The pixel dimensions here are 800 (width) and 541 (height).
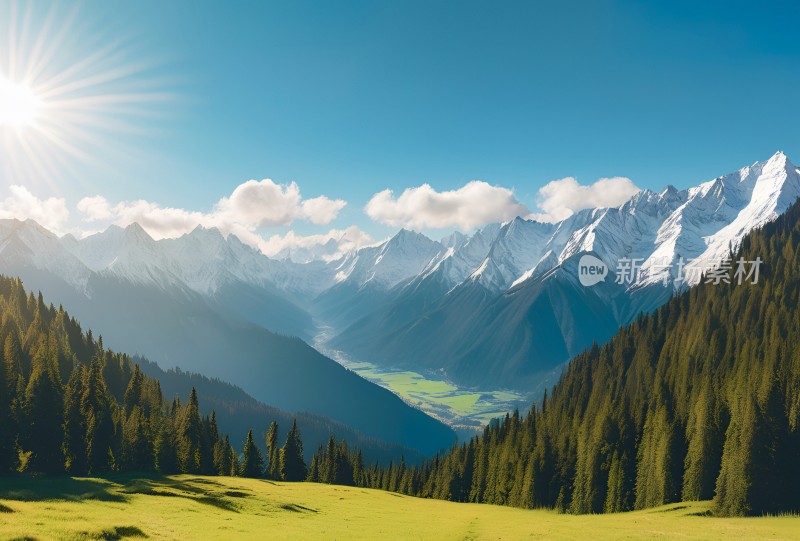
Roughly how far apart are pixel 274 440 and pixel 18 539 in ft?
360

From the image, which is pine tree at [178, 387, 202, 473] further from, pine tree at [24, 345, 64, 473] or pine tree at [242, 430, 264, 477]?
pine tree at [24, 345, 64, 473]

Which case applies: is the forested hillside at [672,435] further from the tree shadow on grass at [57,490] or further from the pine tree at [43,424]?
the tree shadow on grass at [57,490]

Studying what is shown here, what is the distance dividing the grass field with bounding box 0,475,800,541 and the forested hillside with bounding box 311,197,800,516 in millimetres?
19692

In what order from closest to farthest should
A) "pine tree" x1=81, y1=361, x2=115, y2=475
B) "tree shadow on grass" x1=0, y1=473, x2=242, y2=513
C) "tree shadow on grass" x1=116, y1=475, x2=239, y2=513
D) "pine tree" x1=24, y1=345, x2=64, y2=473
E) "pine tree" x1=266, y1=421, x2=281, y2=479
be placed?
"tree shadow on grass" x1=0, y1=473, x2=242, y2=513 → "tree shadow on grass" x1=116, y1=475, x2=239, y2=513 → "pine tree" x1=24, y1=345, x2=64, y2=473 → "pine tree" x1=81, y1=361, x2=115, y2=475 → "pine tree" x1=266, y1=421, x2=281, y2=479

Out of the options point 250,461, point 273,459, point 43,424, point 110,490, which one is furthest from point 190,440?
point 110,490

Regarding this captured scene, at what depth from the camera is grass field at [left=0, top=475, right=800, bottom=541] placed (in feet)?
136

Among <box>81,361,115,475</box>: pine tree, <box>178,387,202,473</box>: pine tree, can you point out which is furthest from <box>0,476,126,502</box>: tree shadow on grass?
<box>178,387,202,473</box>: pine tree

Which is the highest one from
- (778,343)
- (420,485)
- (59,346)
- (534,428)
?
(778,343)

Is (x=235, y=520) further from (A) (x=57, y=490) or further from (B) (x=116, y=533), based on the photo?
(A) (x=57, y=490)

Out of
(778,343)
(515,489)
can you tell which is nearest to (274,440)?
(515,489)

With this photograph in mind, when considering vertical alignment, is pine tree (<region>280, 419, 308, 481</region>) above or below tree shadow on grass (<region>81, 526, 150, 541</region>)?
below

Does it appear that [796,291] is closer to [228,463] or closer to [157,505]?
[228,463]

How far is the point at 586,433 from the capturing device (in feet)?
406

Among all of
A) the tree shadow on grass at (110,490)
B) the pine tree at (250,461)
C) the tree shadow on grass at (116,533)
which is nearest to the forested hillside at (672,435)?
the pine tree at (250,461)
